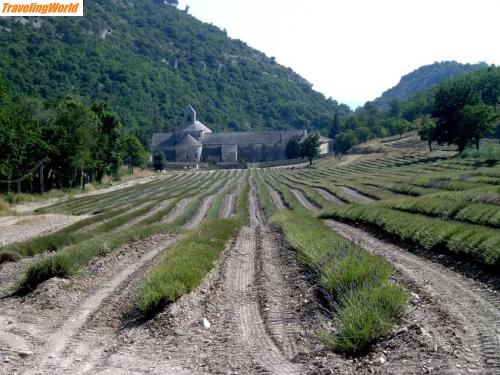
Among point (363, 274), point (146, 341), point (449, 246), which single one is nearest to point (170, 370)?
point (146, 341)

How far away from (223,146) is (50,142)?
122798 millimetres

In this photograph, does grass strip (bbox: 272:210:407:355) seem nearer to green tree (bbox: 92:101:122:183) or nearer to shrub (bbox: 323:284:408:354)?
shrub (bbox: 323:284:408:354)

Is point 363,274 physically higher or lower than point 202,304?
higher

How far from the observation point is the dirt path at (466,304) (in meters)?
7.17

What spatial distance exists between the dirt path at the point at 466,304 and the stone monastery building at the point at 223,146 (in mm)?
172306

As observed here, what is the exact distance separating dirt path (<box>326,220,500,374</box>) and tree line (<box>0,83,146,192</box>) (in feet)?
155

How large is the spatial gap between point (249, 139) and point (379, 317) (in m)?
192

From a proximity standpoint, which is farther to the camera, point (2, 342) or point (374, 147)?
point (374, 147)

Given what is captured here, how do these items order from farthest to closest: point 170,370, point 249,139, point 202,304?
point 249,139 < point 202,304 < point 170,370

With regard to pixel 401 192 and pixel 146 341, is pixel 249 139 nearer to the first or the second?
pixel 401 192

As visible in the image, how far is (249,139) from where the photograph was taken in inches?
7854

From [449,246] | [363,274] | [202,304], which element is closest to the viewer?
[363,274]

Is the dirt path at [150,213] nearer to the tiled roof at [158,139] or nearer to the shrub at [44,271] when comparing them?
the shrub at [44,271]

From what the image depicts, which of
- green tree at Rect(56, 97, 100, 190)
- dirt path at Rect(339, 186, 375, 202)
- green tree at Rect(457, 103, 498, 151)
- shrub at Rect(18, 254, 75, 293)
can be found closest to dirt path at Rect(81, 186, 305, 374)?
shrub at Rect(18, 254, 75, 293)
